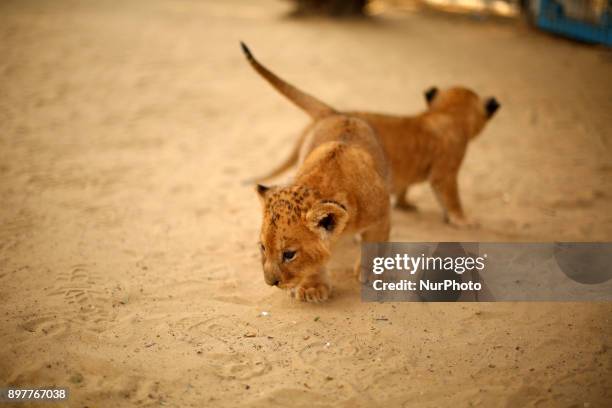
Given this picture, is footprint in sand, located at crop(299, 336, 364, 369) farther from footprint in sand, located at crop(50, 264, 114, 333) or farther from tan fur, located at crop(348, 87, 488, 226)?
tan fur, located at crop(348, 87, 488, 226)

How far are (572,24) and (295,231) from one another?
11.8 m

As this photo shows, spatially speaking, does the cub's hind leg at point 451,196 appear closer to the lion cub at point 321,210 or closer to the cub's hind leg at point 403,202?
the cub's hind leg at point 403,202

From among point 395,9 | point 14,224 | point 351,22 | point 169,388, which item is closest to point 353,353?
point 169,388

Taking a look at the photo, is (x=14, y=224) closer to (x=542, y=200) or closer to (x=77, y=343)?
(x=77, y=343)

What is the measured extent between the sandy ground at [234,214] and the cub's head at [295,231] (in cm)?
53

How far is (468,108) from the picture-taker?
7020 millimetres

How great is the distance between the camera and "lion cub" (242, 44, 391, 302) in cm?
441

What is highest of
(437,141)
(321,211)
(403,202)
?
(321,211)

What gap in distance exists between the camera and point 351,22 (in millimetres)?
15594

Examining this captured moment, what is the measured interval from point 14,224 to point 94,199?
1.00 m

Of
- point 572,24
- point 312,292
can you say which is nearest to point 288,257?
point 312,292

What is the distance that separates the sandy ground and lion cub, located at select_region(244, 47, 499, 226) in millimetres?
454

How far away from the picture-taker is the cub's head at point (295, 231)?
14.4 feet

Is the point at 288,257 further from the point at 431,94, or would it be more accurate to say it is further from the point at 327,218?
the point at 431,94
